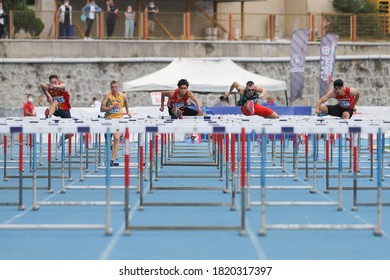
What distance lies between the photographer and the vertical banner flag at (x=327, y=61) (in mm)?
33812

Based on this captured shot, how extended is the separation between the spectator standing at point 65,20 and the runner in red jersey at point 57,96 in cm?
1984

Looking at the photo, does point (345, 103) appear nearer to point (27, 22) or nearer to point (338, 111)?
point (338, 111)

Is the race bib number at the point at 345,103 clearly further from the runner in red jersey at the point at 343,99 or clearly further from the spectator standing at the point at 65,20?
the spectator standing at the point at 65,20

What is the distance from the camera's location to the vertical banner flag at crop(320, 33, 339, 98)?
1331 inches

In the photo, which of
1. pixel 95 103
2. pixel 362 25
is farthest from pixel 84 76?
pixel 362 25

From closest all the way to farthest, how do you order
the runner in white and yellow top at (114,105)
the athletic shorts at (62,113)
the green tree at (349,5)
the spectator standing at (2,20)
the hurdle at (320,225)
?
1. the hurdle at (320,225)
2. the runner in white and yellow top at (114,105)
3. the athletic shorts at (62,113)
4. the spectator standing at (2,20)
5. the green tree at (349,5)

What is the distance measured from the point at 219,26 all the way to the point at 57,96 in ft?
Result: 76.4

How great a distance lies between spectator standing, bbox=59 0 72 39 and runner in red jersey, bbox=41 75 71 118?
65.1 ft

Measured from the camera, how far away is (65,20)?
135 ft

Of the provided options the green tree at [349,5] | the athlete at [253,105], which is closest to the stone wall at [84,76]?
the green tree at [349,5]

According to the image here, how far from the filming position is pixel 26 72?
40906 mm

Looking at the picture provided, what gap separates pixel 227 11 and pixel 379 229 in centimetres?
3823
